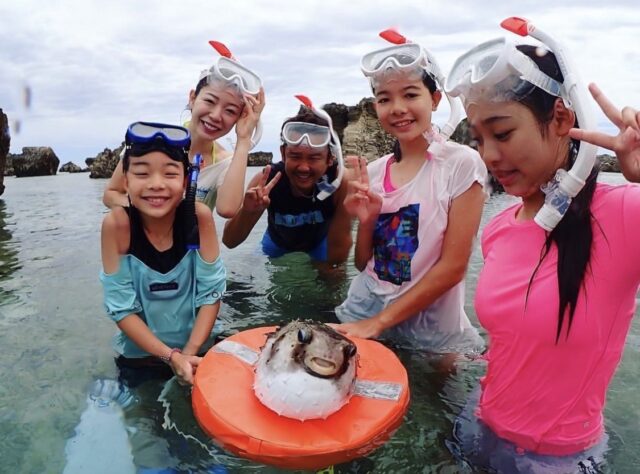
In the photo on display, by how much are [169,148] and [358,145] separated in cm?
1488

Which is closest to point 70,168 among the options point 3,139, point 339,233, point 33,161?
point 33,161

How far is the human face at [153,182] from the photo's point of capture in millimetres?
3438

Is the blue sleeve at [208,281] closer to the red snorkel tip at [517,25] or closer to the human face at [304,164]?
the human face at [304,164]

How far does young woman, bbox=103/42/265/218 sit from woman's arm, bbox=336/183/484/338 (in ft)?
5.63

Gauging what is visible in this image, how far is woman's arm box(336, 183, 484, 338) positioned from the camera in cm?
363

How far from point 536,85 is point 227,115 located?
3.21m

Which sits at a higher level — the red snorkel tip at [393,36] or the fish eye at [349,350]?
the red snorkel tip at [393,36]

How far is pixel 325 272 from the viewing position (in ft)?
21.6

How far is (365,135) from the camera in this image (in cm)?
1816

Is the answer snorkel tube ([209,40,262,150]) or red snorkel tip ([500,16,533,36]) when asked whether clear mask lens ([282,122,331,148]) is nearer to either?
snorkel tube ([209,40,262,150])

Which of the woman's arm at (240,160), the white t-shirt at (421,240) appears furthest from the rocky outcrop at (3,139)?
the white t-shirt at (421,240)

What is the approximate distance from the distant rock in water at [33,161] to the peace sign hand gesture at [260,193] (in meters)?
33.5

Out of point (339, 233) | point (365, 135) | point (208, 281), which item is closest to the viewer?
point (208, 281)

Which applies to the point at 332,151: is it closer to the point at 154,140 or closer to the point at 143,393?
the point at 154,140
